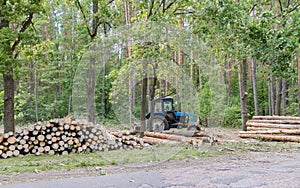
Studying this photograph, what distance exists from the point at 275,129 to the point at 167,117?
4327 mm

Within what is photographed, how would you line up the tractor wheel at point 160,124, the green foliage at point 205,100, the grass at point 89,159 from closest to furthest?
the grass at point 89,159 → the green foliage at point 205,100 → the tractor wheel at point 160,124

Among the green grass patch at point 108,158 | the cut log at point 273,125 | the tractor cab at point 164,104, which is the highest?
the tractor cab at point 164,104

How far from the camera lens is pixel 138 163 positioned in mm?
6195

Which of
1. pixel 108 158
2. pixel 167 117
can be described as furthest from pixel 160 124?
pixel 108 158

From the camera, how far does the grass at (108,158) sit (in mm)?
5824

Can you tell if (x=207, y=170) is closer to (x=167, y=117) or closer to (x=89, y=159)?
(x=89, y=159)

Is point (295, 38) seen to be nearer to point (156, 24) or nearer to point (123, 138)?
point (156, 24)

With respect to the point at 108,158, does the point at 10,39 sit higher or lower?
higher

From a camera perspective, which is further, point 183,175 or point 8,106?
point 8,106

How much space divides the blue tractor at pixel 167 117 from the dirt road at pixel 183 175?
19.3 ft

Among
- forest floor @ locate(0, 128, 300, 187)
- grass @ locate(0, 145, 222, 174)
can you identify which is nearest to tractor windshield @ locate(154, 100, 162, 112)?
grass @ locate(0, 145, 222, 174)

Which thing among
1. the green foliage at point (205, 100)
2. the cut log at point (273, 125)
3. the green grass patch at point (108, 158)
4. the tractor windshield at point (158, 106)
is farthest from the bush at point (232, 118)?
the green grass patch at point (108, 158)

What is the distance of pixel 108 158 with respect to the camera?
22.1ft

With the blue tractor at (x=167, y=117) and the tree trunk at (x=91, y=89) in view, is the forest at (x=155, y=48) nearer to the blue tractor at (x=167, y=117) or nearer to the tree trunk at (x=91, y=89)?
the tree trunk at (x=91, y=89)
